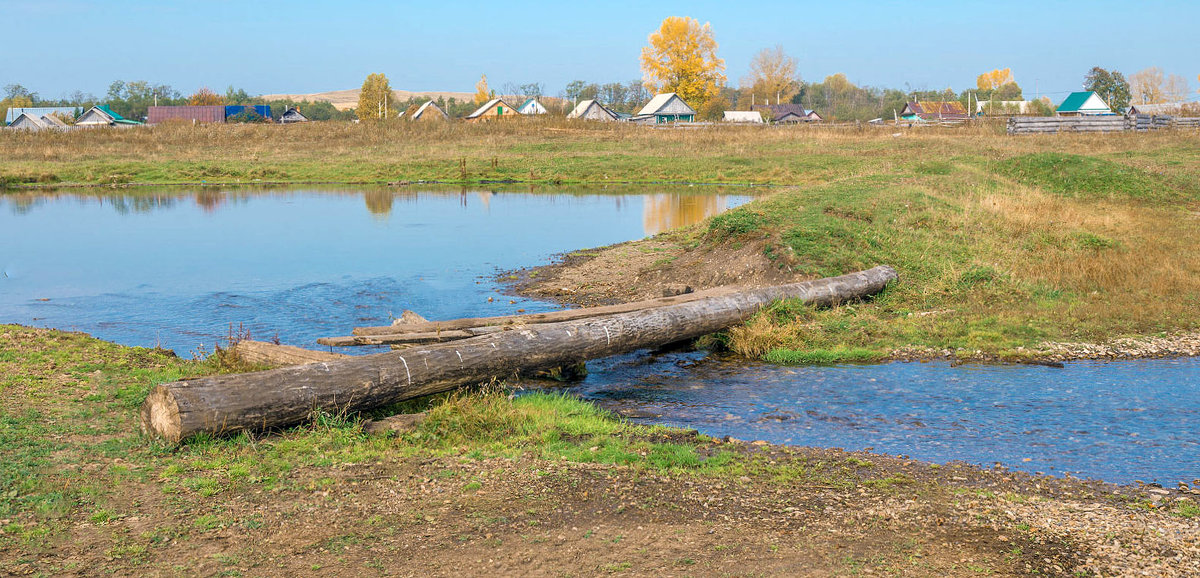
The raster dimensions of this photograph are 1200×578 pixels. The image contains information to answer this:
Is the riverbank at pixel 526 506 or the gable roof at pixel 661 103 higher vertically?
the gable roof at pixel 661 103

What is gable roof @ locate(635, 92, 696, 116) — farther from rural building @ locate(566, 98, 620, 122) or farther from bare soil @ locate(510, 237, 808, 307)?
bare soil @ locate(510, 237, 808, 307)

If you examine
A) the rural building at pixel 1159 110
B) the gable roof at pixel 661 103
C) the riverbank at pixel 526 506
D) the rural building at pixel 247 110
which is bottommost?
the riverbank at pixel 526 506

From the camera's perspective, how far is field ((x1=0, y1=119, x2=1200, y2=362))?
1325 cm

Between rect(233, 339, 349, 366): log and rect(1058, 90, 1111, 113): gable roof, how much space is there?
89.6m

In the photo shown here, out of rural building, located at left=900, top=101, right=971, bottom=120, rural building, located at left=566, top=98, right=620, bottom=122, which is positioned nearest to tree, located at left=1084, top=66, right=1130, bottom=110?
rural building, located at left=900, top=101, right=971, bottom=120

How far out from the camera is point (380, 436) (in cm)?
832

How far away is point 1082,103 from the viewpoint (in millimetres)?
86438

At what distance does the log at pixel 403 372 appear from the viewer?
7.81 m

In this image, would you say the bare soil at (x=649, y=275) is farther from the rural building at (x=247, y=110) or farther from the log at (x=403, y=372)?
the rural building at (x=247, y=110)

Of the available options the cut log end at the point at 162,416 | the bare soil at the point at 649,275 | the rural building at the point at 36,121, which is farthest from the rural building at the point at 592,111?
the cut log end at the point at 162,416

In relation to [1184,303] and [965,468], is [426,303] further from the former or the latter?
[1184,303]

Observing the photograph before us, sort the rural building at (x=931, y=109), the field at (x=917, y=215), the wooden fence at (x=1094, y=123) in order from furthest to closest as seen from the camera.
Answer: the rural building at (x=931, y=109) → the wooden fence at (x=1094, y=123) → the field at (x=917, y=215)

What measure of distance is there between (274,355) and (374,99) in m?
111

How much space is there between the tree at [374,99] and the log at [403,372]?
315 feet
